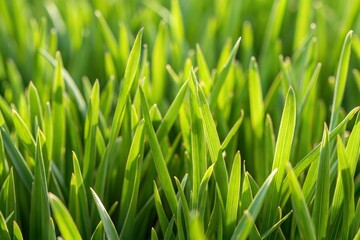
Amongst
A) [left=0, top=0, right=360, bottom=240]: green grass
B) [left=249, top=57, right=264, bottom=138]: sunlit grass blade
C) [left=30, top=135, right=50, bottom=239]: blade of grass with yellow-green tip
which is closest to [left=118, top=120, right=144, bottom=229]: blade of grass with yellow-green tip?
[left=0, top=0, right=360, bottom=240]: green grass

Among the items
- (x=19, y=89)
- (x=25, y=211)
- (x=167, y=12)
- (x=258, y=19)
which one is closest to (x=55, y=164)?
(x=25, y=211)

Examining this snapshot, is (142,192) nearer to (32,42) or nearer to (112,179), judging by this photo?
(112,179)

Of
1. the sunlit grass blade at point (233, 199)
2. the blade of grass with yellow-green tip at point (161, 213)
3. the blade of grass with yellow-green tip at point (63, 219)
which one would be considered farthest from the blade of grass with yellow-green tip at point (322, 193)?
the blade of grass with yellow-green tip at point (63, 219)

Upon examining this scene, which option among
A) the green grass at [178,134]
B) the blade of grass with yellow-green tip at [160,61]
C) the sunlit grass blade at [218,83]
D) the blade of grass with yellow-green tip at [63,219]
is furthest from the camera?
the blade of grass with yellow-green tip at [160,61]

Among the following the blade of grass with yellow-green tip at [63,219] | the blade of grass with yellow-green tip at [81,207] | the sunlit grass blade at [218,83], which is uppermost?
the sunlit grass blade at [218,83]

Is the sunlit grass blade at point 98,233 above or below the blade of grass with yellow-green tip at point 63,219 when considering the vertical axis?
below

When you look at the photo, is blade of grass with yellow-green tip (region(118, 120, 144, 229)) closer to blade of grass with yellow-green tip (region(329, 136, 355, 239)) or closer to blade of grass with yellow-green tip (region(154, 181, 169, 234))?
blade of grass with yellow-green tip (region(154, 181, 169, 234))

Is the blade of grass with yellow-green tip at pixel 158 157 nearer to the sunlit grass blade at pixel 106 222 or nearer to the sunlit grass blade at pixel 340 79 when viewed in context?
the sunlit grass blade at pixel 106 222
